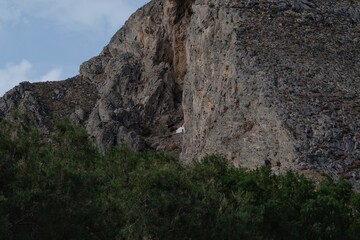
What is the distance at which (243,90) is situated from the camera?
43875 millimetres

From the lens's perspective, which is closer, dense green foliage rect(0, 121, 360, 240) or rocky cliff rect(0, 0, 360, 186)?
dense green foliage rect(0, 121, 360, 240)

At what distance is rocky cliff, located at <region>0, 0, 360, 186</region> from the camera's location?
39.0 m

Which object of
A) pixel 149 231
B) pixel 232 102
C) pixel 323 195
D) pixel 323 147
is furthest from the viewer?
pixel 232 102

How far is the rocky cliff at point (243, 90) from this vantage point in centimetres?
3900

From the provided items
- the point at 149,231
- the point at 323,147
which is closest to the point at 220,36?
the point at 323,147

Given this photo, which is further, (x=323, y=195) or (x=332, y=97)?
(x=332, y=97)

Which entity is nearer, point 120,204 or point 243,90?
point 120,204

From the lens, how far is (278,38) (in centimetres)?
4706

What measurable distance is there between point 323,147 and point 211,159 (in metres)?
6.44

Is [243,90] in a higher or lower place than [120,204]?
lower

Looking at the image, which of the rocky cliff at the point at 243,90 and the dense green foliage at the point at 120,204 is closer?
the dense green foliage at the point at 120,204

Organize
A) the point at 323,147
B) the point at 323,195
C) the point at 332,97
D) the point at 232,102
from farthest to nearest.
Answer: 1. the point at 232,102
2. the point at 332,97
3. the point at 323,147
4. the point at 323,195

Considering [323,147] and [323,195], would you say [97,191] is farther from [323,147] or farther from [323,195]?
[323,147]

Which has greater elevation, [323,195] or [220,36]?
[220,36]
